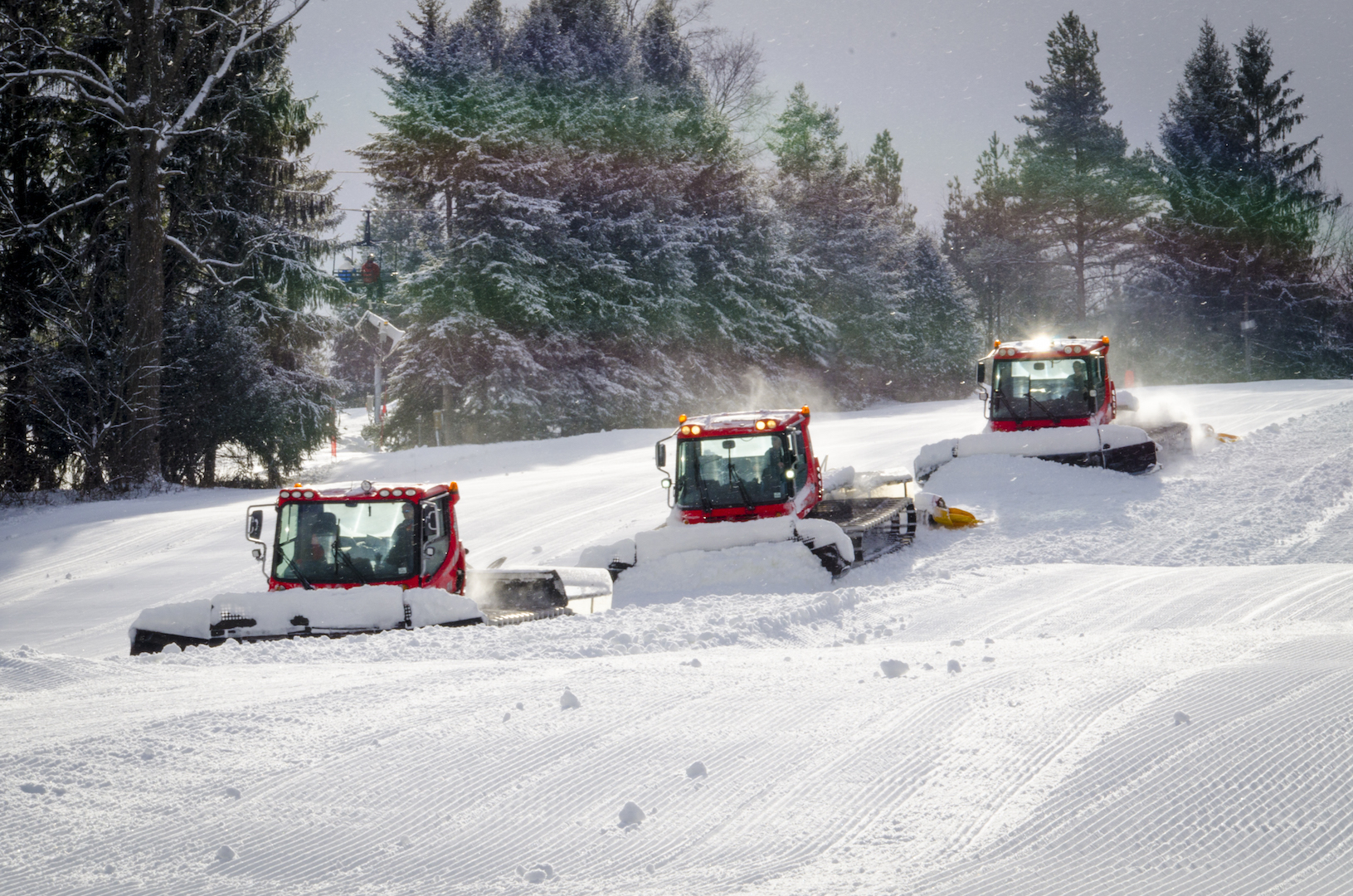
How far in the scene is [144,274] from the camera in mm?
22750

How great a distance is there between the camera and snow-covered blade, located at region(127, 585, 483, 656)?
31.2 ft

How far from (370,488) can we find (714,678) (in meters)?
5.28

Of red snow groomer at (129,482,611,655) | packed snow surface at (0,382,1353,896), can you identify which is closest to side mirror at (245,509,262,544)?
red snow groomer at (129,482,611,655)

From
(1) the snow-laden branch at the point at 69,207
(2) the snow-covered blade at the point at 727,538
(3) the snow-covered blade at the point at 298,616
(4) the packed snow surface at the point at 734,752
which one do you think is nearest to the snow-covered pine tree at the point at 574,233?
(1) the snow-laden branch at the point at 69,207

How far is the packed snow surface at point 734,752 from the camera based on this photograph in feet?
12.6

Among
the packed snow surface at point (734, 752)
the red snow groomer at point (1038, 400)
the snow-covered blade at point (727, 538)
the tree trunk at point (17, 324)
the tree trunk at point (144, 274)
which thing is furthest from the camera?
the tree trunk at point (144, 274)

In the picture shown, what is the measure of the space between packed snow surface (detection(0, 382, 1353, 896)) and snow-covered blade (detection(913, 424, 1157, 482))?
6.33 meters

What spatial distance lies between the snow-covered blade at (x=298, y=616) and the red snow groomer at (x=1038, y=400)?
9.64 metres

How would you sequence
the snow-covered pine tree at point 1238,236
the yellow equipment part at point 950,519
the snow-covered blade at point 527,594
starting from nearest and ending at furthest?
the snow-covered blade at point 527,594
the yellow equipment part at point 950,519
the snow-covered pine tree at point 1238,236

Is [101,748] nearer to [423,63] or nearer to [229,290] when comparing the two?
[229,290]

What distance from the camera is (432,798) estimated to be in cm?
447

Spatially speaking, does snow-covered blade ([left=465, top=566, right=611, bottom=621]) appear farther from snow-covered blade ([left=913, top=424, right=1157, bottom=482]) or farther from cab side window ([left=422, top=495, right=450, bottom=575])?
snow-covered blade ([left=913, top=424, right=1157, bottom=482])

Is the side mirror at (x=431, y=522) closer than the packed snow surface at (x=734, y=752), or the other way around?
the packed snow surface at (x=734, y=752)

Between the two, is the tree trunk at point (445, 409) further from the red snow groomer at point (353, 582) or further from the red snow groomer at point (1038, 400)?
the red snow groomer at point (353, 582)
